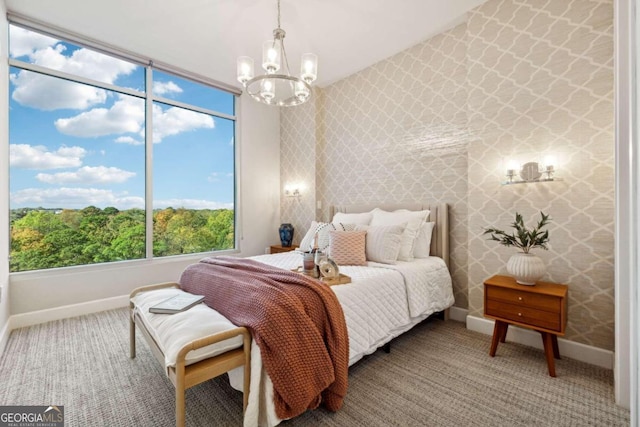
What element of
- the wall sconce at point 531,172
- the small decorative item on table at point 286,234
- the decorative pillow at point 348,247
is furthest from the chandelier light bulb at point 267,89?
the small decorative item on table at point 286,234

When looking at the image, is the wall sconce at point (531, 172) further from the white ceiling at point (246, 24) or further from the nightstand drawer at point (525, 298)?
the white ceiling at point (246, 24)

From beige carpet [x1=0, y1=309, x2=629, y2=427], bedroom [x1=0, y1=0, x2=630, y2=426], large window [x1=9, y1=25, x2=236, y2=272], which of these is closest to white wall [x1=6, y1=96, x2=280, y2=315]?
bedroom [x1=0, y1=0, x2=630, y2=426]

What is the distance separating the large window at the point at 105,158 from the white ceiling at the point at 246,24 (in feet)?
1.43

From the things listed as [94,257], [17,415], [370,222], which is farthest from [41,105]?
[370,222]

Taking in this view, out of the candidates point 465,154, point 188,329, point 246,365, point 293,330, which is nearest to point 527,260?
point 465,154

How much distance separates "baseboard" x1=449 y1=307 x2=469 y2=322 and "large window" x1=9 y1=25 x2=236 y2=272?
11.0 feet

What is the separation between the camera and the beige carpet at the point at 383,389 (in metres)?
1.60

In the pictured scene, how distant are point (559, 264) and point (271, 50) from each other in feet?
9.20

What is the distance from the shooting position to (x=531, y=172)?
2.38 m

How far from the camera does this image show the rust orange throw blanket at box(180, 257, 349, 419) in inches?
56.3

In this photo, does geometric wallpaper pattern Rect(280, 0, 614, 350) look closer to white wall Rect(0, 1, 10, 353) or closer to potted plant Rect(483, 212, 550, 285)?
potted plant Rect(483, 212, 550, 285)

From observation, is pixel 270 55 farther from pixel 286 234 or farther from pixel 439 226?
pixel 286 234

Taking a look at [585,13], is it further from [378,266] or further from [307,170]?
[307,170]

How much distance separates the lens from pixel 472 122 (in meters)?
2.77
